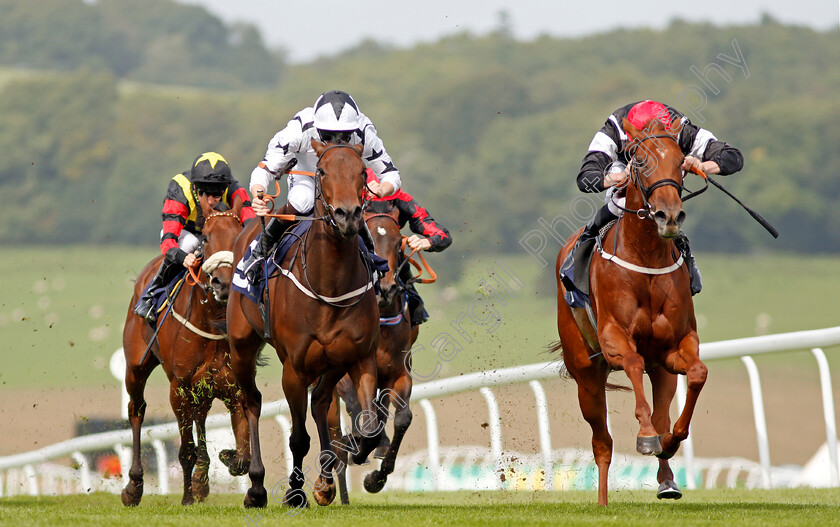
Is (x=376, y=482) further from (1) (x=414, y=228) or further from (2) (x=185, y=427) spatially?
(1) (x=414, y=228)

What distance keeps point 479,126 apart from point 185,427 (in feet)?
187

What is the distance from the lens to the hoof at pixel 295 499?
288 inches

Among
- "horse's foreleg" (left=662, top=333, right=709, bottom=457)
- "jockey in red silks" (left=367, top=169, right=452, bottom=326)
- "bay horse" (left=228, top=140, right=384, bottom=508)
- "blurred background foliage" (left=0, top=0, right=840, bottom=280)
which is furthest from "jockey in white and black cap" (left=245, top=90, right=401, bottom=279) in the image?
"blurred background foliage" (left=0, top=0, right=840, bottom=280)

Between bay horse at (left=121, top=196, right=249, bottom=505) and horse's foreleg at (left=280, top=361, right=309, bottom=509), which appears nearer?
horse's foreleg at (left=280, top=361, right=309, bottom=509)

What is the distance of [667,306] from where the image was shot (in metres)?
6.71

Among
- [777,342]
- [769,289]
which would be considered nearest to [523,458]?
[777,342]

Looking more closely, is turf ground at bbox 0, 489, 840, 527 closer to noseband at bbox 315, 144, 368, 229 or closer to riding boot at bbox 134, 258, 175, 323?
noseband at bbox 315, 144, 368, 229

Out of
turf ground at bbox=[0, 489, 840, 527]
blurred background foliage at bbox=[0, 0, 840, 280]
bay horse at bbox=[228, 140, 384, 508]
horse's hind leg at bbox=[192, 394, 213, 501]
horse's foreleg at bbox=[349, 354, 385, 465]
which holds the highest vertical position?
blurred background foliage at bbox=[0, 0, 840, 280]

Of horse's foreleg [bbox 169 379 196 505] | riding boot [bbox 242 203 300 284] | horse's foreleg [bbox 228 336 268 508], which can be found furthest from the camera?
horse's foreleg [bbox 169 379 196 505]

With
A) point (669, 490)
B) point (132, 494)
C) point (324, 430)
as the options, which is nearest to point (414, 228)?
point (324, 430)

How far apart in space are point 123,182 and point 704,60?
3805 cm

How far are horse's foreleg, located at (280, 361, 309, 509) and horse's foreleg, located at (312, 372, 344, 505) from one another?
4.9 inches

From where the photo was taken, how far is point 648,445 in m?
6.42

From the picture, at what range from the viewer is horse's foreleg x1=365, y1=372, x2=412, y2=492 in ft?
27.4
